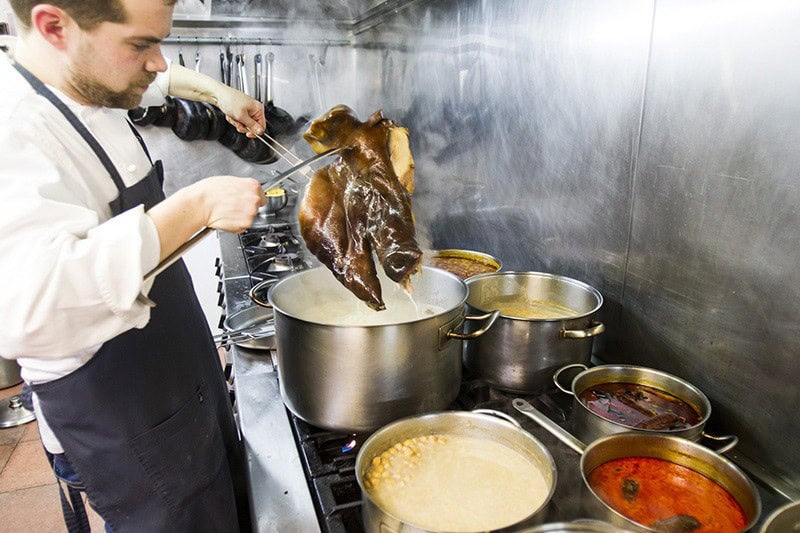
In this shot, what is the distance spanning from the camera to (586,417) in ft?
3.99

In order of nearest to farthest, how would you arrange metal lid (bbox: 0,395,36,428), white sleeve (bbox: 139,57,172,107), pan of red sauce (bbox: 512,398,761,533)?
pan of red sauce (bbox: 512,398,761,533) → white sleeve (bbox: 139,57,172,107) → metal lid (bbox: 0,395,36,428)

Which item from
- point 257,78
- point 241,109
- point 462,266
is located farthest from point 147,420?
point 257,78

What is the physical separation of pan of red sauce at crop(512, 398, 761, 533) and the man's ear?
4.05ft

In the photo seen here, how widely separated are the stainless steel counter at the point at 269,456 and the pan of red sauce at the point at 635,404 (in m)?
0.62

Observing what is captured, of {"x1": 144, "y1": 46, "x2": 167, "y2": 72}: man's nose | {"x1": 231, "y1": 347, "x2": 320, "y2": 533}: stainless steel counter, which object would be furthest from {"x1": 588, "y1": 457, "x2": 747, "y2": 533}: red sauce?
{"x1": 144, "y1": 46, "x2": 167, "y2": 72}: man's nose

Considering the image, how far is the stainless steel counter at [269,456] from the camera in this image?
1.12 metres

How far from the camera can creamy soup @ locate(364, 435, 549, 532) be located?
1018mm

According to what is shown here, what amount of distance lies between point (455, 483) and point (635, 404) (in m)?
0.50

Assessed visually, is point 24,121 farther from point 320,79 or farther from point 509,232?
point 320,79

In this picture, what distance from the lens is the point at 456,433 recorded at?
3.93 feet

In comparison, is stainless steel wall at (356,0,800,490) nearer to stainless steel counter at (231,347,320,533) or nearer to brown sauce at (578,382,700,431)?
brown sauce at (578,382,700,431)

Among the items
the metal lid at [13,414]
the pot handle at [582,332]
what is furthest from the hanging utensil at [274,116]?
the pot handle at [582,332]

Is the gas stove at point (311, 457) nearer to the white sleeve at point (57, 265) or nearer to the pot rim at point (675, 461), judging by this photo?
Answer: the pot rim at point (675, 461)

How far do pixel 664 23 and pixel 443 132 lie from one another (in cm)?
139
